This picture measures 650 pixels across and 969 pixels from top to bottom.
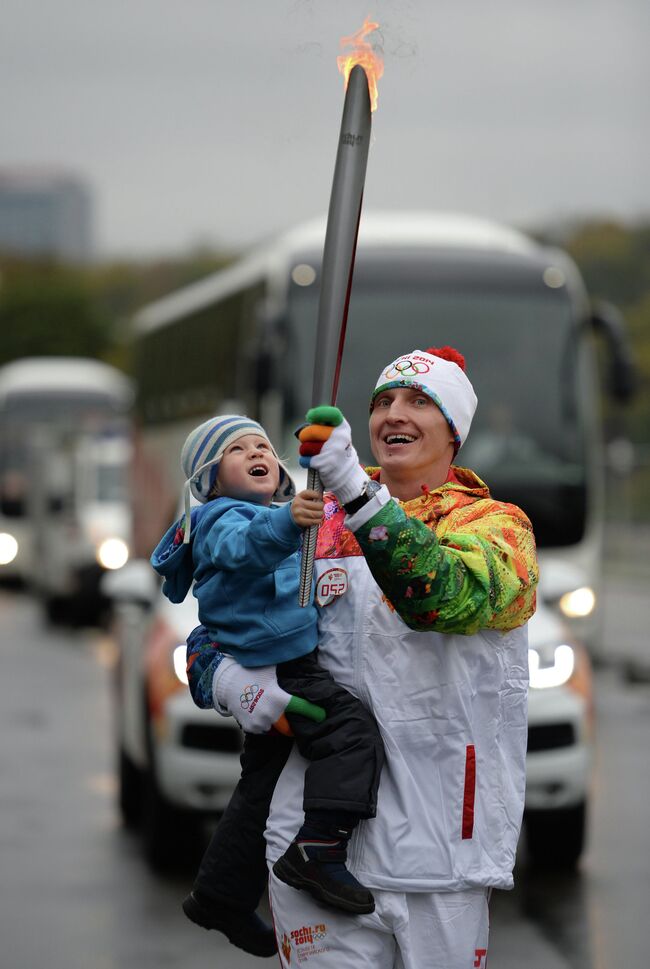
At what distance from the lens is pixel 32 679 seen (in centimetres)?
1481

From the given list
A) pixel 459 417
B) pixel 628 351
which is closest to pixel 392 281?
pixel 628 351

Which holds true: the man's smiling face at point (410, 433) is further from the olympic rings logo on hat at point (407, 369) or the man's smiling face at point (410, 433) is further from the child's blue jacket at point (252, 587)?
the child's blue jacket at point (252, 587)

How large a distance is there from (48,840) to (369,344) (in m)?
6.41

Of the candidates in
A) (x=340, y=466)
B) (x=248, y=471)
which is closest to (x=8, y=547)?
(x=248, y=471)

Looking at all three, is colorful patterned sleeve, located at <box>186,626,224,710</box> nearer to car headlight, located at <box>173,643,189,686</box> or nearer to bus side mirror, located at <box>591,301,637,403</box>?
car headlight, located at <box>173,643,189,686</box>

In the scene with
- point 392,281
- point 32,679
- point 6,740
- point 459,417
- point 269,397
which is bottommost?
point 32,679

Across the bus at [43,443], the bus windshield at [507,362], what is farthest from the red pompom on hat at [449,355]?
the bus at [43,443]

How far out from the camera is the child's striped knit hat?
3158mm

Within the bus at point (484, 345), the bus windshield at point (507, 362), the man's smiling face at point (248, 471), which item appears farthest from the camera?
the bus windshield at point (507, 362)

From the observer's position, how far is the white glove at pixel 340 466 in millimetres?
2750

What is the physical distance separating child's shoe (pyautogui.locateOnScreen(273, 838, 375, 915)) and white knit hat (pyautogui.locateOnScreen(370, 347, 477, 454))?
73cm

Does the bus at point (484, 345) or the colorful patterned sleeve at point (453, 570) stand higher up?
the colorful patterned sleeve at point (453, 570)

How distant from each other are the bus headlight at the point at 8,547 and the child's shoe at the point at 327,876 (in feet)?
83.7

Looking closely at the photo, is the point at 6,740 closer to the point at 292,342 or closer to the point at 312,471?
the point at 292,342
